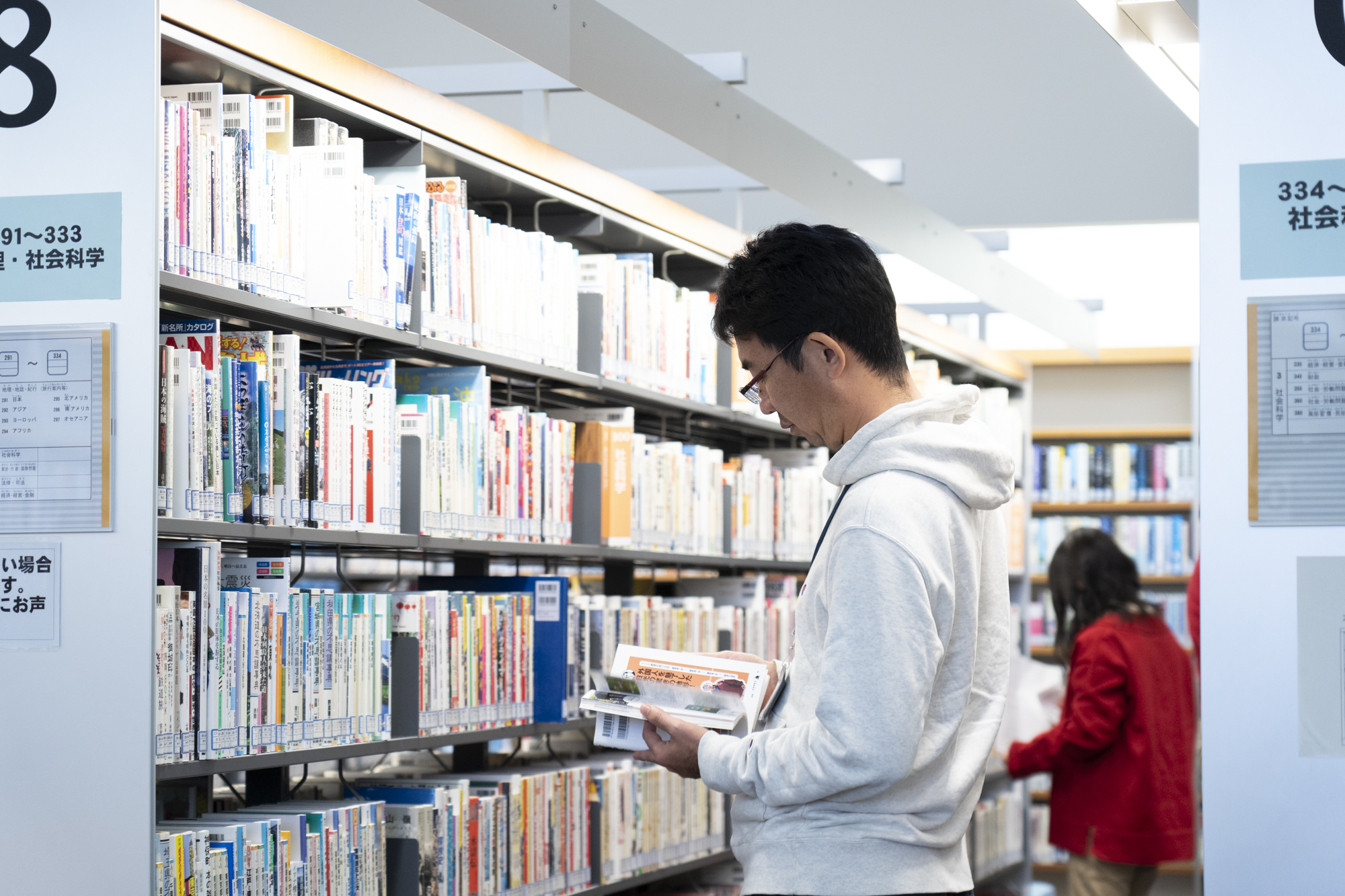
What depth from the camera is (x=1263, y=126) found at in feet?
5.39

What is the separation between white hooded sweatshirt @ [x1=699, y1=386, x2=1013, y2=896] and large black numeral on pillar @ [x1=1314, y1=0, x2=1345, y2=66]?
579 mm

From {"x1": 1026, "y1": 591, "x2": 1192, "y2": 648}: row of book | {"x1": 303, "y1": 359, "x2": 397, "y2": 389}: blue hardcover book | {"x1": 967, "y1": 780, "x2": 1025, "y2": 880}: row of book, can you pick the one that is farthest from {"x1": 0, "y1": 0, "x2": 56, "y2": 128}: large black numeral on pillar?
{"x1": 1026, "y1": 591, "x2": 1192, "y2": 648}: row of book

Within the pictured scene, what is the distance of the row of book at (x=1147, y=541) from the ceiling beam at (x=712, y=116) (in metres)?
3.42

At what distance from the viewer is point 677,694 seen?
193 cm

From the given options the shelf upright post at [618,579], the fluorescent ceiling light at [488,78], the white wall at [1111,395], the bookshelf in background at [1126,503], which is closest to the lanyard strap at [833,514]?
the fluorescent ceiling light at [488,78]

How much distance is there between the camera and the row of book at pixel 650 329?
3803 mm

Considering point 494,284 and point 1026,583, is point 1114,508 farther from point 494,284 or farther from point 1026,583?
point 494,284

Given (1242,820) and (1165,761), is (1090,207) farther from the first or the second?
(1242,820)

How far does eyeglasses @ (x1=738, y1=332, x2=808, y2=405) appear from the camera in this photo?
1.76 meters

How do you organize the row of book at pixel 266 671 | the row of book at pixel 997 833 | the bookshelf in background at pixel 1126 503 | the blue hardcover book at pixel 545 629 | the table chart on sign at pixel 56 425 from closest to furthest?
the table chart on sign at pixel 56 425 → the row of book at pixel 266 671 → the blue hardcover book at pixel 545 629 → the row of book at pixel 997 833 → the bookshelf in background at pixel 1126 503

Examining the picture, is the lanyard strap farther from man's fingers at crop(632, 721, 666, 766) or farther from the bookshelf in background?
the bookshelf in background

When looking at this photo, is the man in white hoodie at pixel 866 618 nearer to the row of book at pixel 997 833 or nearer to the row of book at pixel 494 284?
the row of book at pixel 494 284

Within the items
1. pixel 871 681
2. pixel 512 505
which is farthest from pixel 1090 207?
pixel 871 681

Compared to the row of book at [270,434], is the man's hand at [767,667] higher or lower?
lower
